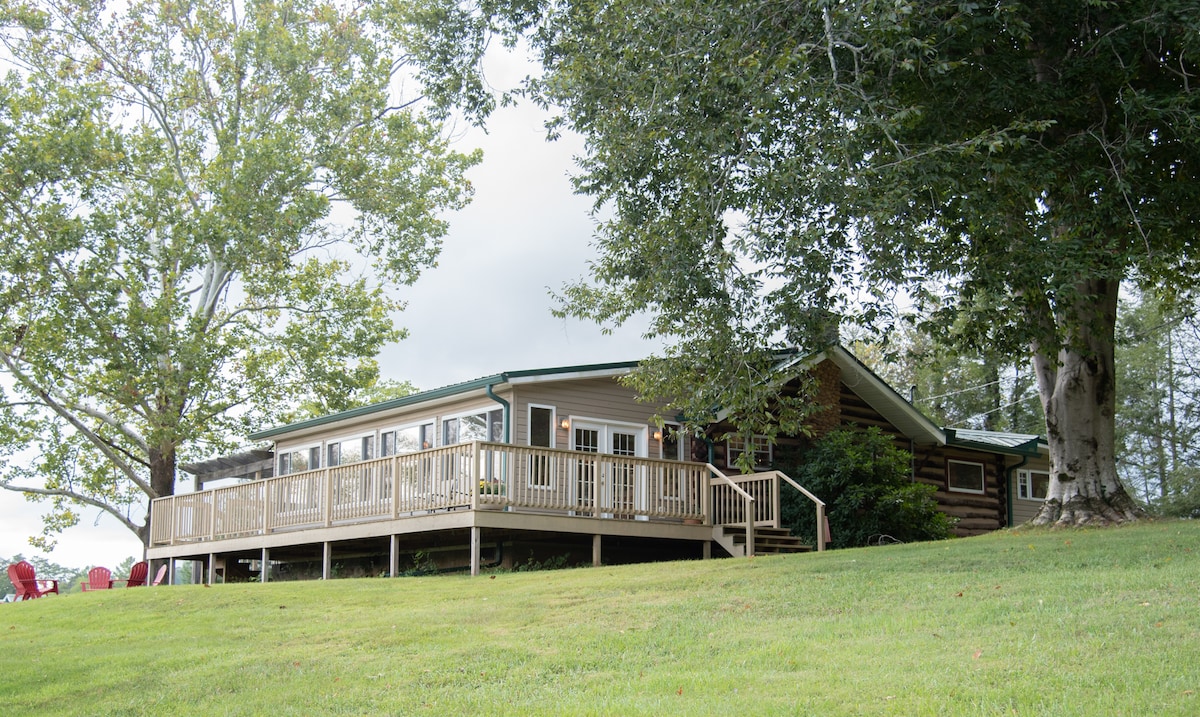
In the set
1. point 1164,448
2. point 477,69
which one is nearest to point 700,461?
point 477,69

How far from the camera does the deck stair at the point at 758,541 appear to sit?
20.3m

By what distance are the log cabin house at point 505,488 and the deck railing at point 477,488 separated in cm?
3

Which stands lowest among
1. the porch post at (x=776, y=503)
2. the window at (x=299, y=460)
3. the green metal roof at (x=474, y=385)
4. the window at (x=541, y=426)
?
the porch post at (x=776, y=503)

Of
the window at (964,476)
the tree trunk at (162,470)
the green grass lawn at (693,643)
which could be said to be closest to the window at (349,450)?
the tree trunk at (162,470)

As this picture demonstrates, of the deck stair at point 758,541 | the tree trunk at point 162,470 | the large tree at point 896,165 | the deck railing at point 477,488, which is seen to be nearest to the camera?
the large tree at point 896,165

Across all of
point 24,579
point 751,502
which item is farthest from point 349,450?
point 751,502

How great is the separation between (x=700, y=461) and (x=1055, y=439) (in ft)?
22.7

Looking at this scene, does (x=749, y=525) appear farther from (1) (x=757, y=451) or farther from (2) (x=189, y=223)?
(2) (x=189, y=223)

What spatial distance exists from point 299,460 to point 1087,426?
16.6m

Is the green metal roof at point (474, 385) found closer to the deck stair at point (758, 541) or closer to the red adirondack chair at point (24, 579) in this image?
the deck stair at point (758, 541)

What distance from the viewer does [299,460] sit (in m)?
25.9

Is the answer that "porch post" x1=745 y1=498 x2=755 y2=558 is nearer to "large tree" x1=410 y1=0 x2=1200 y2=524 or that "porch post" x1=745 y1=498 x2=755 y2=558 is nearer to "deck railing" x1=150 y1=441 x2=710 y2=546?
"deck railing" x1=150 y1=441 x2=710 y2=546

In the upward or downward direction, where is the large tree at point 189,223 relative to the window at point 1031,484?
upward

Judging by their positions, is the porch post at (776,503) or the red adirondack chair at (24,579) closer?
the porch post at (776,503)
